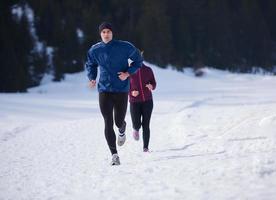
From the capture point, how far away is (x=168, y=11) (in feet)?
177

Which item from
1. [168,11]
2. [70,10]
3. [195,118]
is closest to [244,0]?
[168,11]

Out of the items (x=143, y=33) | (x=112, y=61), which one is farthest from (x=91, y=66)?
(x=143, y=33)

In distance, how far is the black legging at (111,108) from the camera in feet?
19.6

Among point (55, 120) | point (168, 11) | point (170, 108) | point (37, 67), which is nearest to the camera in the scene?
point (55, 120)

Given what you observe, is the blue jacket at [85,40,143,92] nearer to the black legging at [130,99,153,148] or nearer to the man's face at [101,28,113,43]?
the man's face at [101,28,113,43]

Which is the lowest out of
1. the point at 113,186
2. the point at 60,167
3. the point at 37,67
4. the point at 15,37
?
the point at 37,67

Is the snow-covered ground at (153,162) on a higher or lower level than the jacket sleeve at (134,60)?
lower

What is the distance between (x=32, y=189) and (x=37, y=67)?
3052cm

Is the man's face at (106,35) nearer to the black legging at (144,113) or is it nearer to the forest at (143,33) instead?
the black legging at (144,113)

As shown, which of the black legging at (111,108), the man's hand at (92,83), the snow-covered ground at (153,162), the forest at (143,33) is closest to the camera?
the snow-covered ground at (153,162)

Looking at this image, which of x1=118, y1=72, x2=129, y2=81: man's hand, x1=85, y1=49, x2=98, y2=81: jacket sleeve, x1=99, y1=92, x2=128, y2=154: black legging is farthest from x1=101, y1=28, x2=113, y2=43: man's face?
x1=99, y1=92, x2=128, y2=154: black legging

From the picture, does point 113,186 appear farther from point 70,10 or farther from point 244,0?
point 244,0

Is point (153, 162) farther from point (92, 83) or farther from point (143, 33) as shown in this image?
point (143, 33)

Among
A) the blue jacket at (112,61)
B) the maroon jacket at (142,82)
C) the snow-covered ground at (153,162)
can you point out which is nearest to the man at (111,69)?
the blue jacket at (112,61)
